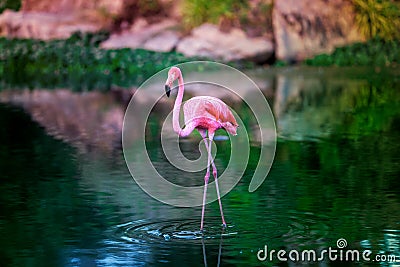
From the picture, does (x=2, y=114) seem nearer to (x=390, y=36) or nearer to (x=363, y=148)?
(x=363, y=148)

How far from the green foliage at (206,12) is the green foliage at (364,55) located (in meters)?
2.36

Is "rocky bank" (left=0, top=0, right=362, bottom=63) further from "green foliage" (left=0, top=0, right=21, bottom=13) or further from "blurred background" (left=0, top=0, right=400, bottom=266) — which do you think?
"green foliage" (left=0, top=0, right=21, bottom=13)

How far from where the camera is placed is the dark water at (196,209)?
8016 millimetres

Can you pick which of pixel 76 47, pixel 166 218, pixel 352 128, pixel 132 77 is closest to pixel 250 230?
pixel 166 218

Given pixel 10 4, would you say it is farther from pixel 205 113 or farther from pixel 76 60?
pixel 205 113

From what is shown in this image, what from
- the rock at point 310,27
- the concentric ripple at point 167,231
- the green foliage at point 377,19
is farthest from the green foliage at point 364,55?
the concentric ripple at point 167,231

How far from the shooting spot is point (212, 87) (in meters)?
21.8

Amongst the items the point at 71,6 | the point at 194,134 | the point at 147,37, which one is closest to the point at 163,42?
the point at 147,37

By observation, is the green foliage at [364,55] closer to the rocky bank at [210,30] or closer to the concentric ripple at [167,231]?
the rocky bank at [210,30]

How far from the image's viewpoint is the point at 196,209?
9656mm

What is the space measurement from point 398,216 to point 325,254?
1.45m

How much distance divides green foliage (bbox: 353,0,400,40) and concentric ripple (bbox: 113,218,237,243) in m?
18.5

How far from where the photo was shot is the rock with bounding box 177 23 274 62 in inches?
1016

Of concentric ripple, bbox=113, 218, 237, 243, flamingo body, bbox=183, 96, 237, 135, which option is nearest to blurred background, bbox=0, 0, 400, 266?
concentric ripple, bbox=113, 218, 237, 243
